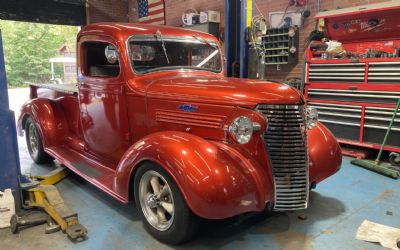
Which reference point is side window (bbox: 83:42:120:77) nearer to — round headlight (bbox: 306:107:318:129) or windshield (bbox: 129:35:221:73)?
windshield (bbox: 129:35:221:73)

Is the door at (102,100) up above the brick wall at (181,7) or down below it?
below

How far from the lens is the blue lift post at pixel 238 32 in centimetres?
462

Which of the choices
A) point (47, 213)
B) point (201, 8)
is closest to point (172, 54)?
point (47, 213)

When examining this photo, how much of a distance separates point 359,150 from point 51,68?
1296cm

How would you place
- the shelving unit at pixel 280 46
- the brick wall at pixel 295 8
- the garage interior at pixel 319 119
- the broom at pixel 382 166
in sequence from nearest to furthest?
the garage interior at pixel 319 119 < the broom at pixel 382 166 < the brick wall at pixel 295 8 < the shelving unit at pixel 280 46

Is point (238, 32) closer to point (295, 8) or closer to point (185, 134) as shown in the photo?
point (295, 8)

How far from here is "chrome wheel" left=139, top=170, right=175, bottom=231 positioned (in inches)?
88.4

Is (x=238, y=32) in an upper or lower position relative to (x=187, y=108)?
upper

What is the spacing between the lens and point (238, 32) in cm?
480

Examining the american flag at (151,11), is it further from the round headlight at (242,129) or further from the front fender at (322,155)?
the round headlight at (242,129)

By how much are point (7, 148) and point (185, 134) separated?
4.78 feet

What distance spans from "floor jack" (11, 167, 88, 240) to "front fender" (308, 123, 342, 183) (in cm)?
180

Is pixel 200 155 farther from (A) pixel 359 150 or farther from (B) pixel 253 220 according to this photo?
(A) pixel 359 150

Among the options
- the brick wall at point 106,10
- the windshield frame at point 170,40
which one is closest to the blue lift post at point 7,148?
the windshield frame at point 170,40
